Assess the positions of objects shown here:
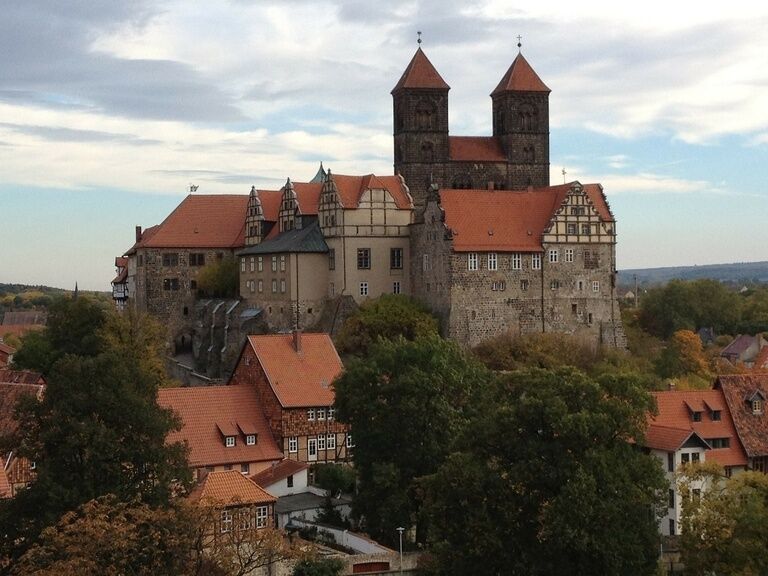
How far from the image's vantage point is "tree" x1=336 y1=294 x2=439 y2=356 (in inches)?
2960

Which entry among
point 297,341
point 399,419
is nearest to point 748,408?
point 399,419

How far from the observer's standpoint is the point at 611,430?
39156 mm

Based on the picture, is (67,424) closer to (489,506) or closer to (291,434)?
(489,506)

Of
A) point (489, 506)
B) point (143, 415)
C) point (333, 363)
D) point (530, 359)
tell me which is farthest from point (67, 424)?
point (530, 359)

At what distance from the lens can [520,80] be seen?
9200 cm

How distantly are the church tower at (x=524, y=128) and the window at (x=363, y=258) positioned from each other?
14.0 metres

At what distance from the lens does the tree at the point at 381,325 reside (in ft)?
247

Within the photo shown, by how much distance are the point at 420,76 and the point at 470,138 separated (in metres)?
5.94

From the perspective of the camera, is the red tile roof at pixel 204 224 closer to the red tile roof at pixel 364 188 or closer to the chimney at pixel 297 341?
the red tile roof at pixel 364 188

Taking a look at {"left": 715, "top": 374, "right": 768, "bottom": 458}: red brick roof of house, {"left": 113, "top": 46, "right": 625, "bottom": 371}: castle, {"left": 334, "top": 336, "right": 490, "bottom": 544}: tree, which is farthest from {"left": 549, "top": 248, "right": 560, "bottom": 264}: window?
{"left": 334, "top": 336, "right": 490, "bottom": 544}: tree

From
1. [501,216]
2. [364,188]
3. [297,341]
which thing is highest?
[364,188]

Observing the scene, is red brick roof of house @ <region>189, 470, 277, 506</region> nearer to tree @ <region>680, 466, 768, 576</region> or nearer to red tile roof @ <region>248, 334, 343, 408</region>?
red tile roof @ <region>248, 334, 343, 408</region>

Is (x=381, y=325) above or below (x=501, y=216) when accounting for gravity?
below

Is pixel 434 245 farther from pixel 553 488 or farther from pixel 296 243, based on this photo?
pixel 553 488
